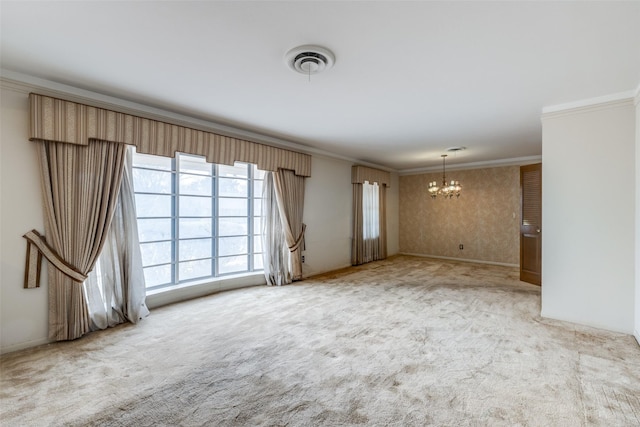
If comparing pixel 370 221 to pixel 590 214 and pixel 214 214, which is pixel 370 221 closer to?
pixel 214 214

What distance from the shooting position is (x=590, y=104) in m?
3.19

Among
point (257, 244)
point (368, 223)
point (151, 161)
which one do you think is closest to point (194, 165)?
point (151, 161)

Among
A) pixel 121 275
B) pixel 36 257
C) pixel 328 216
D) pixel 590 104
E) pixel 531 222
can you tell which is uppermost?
pixel 590 104

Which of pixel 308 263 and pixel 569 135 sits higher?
pixel 569 135

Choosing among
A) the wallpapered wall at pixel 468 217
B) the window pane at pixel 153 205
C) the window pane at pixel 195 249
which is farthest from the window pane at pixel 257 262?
the wallpapered wall at pixel 468 217

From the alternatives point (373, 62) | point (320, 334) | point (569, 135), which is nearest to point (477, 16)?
point (373, 62)

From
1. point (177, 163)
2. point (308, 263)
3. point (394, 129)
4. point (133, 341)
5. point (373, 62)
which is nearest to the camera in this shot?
point (373, 62)

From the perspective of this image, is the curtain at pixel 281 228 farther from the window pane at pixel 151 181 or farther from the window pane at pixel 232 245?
the window pane at pixel 151 181

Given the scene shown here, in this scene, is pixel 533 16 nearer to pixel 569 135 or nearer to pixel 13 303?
pixel 569 135

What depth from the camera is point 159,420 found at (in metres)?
1.81

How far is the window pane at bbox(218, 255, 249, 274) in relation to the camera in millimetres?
4730

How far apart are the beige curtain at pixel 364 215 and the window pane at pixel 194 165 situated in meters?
3.58

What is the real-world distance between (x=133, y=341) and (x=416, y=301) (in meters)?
3.57

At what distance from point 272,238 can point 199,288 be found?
55.9 inches
